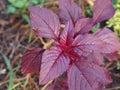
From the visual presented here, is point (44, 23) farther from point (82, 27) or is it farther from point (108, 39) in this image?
point (108, 39)

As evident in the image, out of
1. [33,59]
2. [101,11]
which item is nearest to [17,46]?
[33,59]

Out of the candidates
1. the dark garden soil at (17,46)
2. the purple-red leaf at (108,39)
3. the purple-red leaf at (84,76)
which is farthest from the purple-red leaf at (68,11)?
the dark garden soil at (17,46)

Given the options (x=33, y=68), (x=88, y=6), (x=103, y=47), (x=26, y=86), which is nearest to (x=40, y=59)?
(x=33, y=68)

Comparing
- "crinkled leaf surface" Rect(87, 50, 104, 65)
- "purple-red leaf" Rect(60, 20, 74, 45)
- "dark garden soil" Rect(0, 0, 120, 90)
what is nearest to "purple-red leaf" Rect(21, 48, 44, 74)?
"purple-red leaf" Rect(60, 20, 74, 45)

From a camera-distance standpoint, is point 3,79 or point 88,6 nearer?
point 3,79

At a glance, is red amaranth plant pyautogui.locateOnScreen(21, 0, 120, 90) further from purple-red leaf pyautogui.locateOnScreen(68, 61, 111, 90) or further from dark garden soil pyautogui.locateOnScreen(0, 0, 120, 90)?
dark garden soil pyautogui.locateOnScreen(0, 0, 120, 90)

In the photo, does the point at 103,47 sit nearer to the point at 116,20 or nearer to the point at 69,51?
the point at 69,51

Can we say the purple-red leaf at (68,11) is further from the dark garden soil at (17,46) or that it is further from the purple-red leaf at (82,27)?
the dark garden soil at (17,46)

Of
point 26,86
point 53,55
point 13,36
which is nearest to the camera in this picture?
point 53,55
